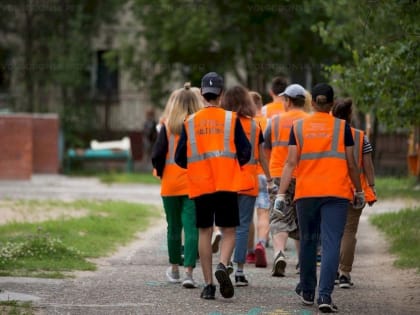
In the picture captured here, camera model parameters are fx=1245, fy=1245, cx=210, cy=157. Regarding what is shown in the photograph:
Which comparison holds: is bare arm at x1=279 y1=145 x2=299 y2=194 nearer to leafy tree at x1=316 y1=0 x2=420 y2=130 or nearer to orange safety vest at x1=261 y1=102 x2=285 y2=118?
leafy tree at x1=316 y1=0 x2=420 y2=130

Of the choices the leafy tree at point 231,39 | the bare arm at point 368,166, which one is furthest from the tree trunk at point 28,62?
the bare arm at point 368,166

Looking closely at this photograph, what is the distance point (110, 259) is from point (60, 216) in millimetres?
4954

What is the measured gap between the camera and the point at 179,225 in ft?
37.7

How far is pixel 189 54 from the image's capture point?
33.8m

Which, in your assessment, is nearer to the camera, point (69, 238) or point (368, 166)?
point (368, 166)

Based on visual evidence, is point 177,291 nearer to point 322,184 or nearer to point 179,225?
point 179,225

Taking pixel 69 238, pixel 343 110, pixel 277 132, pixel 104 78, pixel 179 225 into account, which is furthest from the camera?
pixel 104 78

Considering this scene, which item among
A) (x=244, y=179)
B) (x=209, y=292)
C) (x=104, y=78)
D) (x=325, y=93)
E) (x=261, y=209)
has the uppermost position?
(x=325, y=93)

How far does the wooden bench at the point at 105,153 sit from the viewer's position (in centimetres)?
3372

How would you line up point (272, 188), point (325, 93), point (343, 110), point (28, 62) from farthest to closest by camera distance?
point (28, 62) → point (272, 188) → point (343, 110) → point (325, 93)

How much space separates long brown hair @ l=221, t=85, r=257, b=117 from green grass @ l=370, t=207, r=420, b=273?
2434mm

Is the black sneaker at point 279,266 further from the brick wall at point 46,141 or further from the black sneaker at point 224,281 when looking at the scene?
the brick wall at point 46,141

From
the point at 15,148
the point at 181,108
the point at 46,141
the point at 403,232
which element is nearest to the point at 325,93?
the point at 181,108

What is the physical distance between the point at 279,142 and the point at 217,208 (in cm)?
253
